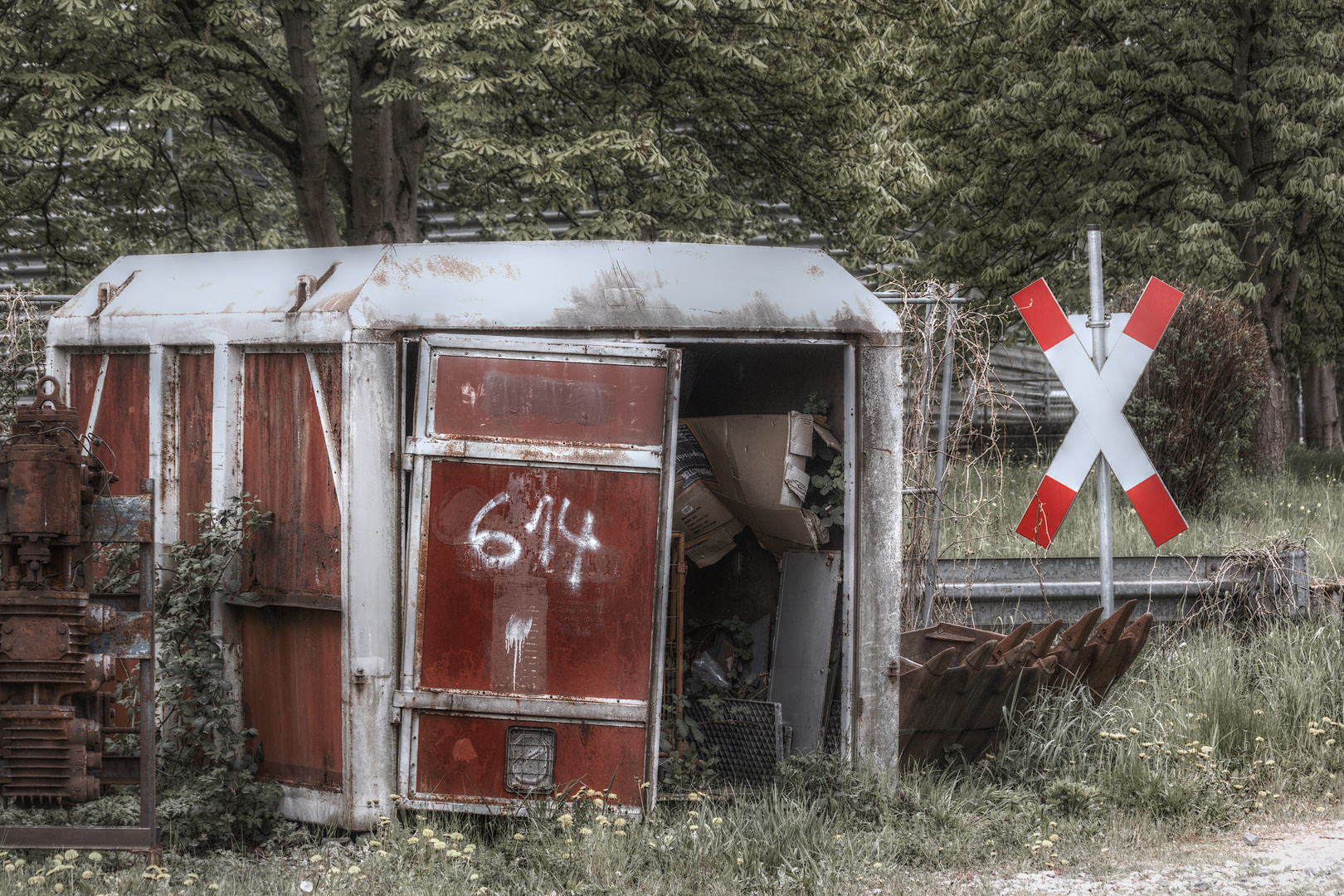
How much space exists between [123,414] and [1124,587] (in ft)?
18.2

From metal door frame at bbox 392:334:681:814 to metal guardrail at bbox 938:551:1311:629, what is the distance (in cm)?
265

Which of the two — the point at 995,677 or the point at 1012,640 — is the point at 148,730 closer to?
the point at 995,677

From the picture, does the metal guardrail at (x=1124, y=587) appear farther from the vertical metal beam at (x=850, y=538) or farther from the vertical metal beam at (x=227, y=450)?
the vertical metal beam at (x=227, y=450)

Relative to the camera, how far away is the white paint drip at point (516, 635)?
454 cm

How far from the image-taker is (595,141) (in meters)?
8.91

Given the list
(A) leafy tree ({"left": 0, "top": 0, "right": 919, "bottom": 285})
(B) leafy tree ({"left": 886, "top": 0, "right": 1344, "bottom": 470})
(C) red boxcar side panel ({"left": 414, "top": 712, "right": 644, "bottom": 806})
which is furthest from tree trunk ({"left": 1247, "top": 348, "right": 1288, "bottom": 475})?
(C) red boxcar side panel ({"left": 414, "top": 712, "right": 644, "bottom": 806})

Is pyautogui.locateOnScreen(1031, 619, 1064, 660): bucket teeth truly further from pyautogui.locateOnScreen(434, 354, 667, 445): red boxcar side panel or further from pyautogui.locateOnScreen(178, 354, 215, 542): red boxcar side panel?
pyautogui.locateOnScreen(178, 354, 215, 542): red boxcar side panel

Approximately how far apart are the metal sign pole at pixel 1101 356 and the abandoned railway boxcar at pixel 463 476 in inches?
51.2

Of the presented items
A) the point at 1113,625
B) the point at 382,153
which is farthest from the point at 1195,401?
the point at 382,153

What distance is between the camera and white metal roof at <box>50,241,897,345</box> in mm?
4676

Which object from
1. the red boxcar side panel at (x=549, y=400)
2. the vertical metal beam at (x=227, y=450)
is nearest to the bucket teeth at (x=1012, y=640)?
the red boxcar side panel at (x=549, y=400)

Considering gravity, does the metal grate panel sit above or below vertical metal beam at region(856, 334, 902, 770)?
below

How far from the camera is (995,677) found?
5.21 m

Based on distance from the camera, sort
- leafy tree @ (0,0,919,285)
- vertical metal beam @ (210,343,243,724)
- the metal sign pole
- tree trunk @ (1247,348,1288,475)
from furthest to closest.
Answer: tree trunk @ (1247,348,1288,475) → leafy tree @ (0,0,919,285) → the metal sign pole → vertical metal beam @ (210,343,243,724)
